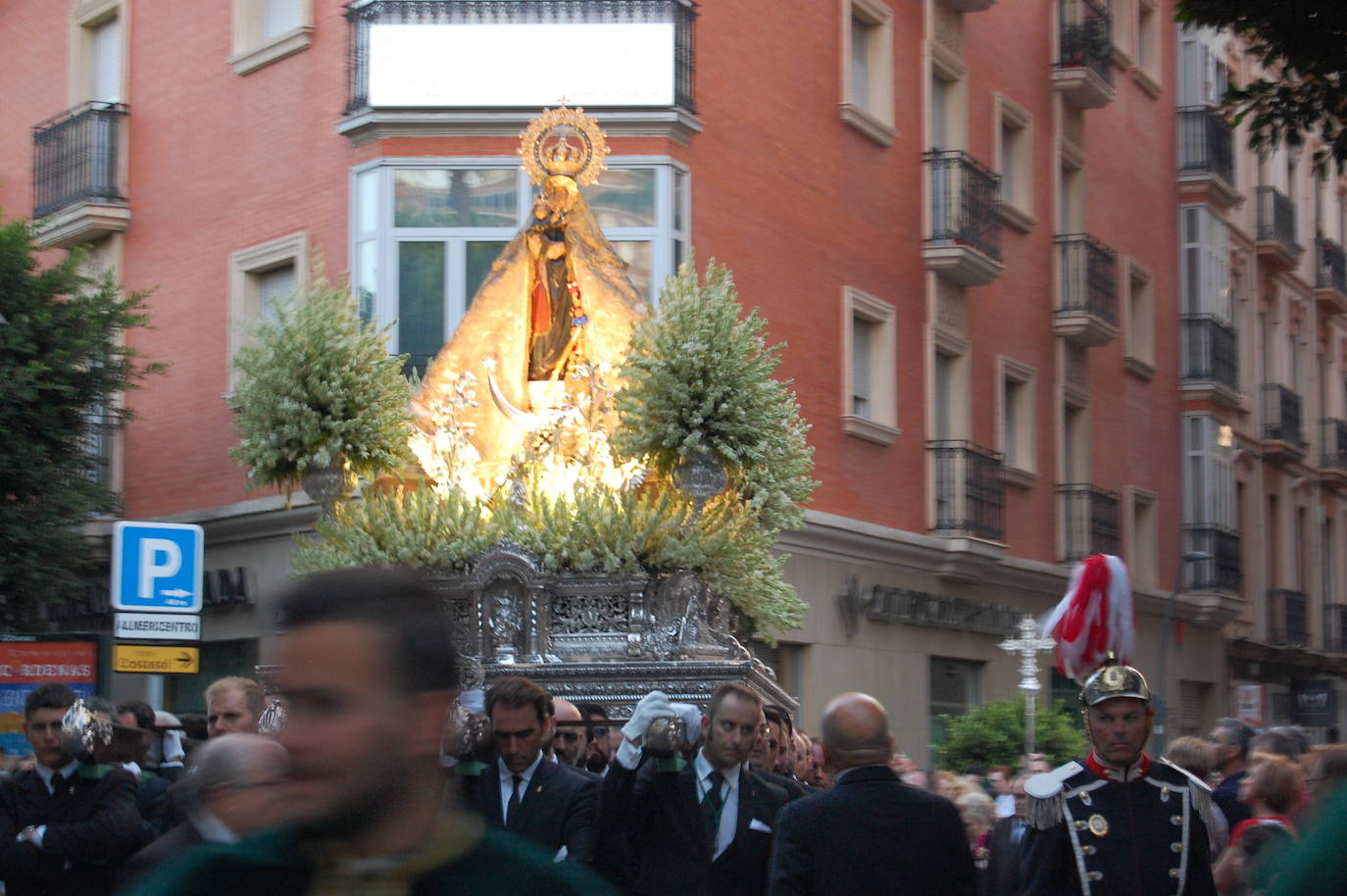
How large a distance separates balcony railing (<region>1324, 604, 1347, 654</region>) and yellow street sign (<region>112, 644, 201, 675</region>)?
3073 cm

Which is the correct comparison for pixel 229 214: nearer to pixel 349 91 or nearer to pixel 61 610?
pixel 349 91

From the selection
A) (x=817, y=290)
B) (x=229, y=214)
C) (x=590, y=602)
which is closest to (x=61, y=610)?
(x=229, y=214)

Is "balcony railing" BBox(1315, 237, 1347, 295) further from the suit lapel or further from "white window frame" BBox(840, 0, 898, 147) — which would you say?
the suit lapel

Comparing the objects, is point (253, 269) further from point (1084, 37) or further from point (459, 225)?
point (1084, 37)

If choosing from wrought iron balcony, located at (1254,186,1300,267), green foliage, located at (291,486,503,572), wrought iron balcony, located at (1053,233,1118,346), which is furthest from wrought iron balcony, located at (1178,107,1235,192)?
green foliage, located at (291,486,503,572)

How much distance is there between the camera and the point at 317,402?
11.3 meters

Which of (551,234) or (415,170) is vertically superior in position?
(415,170)

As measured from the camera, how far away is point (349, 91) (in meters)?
18.2

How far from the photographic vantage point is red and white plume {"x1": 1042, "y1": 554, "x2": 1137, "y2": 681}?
6930mm

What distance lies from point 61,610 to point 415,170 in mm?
6672

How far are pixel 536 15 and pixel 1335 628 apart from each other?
25.0 m

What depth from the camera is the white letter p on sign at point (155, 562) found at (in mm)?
10234

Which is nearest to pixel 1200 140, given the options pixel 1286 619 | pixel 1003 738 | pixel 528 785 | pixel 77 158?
pixel 1286 619

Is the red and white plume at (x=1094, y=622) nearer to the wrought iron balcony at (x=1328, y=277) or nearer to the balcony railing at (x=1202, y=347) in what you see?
the balcony railing at (x=1202, y=347)
